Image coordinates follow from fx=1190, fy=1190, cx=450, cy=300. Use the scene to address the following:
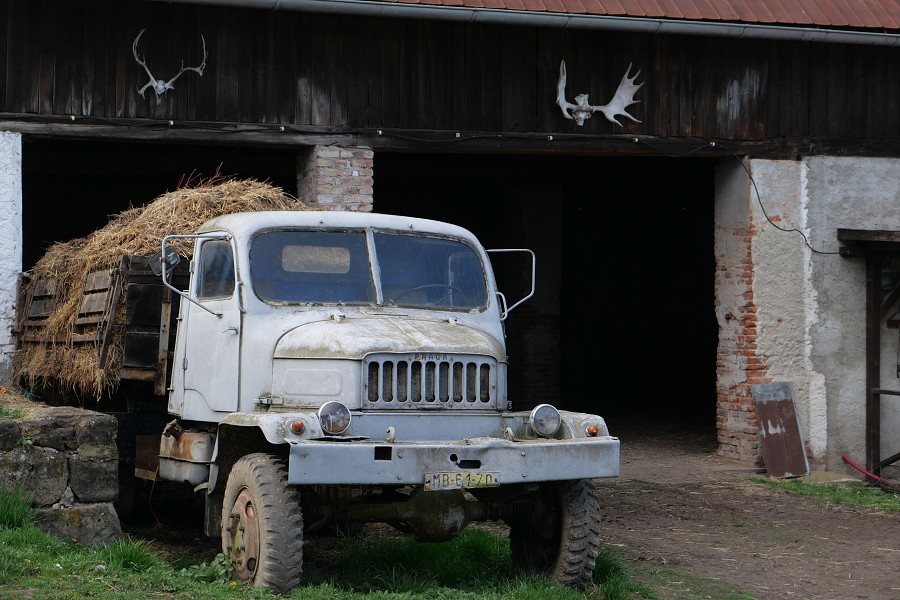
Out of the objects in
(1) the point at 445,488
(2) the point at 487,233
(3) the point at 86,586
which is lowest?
(3) the point at 86,586

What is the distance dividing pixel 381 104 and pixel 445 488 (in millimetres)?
6104

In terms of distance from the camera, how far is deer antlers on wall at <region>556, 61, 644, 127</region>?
1210cm

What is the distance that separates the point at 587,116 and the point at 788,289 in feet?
9.32

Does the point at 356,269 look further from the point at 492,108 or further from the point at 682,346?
the point at 682,346

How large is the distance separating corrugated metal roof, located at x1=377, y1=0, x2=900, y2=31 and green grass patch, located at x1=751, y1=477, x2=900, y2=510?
15.2ft

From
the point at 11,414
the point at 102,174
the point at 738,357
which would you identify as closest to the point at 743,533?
the point at 738,357

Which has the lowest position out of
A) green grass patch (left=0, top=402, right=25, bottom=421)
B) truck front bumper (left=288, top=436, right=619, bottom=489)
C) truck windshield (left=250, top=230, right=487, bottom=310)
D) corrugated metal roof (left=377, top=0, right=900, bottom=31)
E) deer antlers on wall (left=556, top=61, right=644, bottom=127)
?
truck front bumper (left=288, top=436, right=619, bottom=489)

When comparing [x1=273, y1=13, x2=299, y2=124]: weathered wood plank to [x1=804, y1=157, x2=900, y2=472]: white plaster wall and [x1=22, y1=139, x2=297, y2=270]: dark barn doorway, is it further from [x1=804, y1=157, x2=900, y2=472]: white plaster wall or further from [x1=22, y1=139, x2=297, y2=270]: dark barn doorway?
[x1=804, y1=157, x2=900, y2=472]: white plaster wall

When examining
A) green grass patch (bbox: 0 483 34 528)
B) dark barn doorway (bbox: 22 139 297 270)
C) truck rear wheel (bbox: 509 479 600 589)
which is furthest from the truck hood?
dark barn doorway (bbox: 22 139 297 270)

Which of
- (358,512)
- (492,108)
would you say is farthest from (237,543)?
(492,108)

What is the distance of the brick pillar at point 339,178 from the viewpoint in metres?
11.2

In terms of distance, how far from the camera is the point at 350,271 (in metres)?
7.29

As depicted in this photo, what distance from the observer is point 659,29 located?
1171 centimetres

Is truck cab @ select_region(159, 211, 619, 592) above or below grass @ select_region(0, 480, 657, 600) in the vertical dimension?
above
